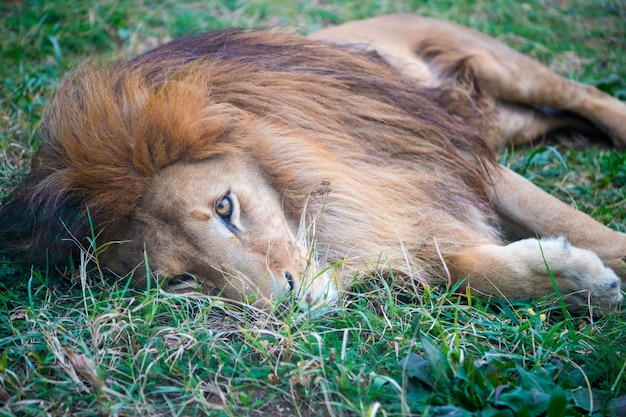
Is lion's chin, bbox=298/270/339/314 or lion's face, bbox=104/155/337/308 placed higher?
lion's face, bbox=104/155/337/308

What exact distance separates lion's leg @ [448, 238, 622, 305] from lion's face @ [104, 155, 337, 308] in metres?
0.59

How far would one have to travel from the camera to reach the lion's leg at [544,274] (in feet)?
8.14

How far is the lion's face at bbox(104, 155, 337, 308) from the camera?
93.3 inches

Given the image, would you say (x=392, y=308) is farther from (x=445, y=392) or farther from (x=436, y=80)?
(x=436, y=80)

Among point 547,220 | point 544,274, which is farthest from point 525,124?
point 544,274

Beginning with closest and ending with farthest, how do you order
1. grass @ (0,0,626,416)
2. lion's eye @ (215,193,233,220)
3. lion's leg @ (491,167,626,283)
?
grass @ (0,0,626,416) → lion's eye @ (215,193,233,220) → lion's leg @ (491,167,626,283)

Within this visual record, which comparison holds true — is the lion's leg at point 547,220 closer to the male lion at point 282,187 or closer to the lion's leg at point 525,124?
the male lion at point 282,187

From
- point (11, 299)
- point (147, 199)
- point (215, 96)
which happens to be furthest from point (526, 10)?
point (11, 299)

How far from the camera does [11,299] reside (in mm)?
2596

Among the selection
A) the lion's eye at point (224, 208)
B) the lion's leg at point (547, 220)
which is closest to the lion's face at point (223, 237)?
the lion's eye at point (224, 208)

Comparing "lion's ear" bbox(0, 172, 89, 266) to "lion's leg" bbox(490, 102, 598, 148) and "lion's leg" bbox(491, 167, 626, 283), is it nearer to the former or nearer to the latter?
"lion's leg" bbox(491, 167, 626, 283)

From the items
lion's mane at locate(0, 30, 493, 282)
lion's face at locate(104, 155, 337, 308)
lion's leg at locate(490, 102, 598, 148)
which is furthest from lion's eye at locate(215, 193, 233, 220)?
lion's leg at locate(490, 102, 598, 148)

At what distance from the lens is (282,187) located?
2.63 m

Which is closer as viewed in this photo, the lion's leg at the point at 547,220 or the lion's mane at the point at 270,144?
the lion's mane at the point at 270,144
